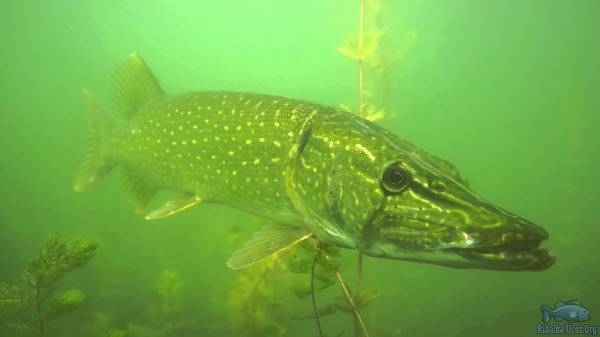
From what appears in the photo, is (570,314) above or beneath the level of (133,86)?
beneath

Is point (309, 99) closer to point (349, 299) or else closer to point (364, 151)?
point (349, 299)

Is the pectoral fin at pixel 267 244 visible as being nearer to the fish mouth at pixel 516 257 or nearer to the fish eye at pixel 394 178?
the fish eye at pixel 394 178

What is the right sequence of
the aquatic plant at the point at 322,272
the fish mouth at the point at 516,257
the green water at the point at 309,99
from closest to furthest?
the fish mouth at the point at 516,257 → the aquatic plant at the point at 322,272 → the green water at the point at 309,99

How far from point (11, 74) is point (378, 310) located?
215 feet

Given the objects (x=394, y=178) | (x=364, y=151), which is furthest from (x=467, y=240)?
(x=364, y=151)

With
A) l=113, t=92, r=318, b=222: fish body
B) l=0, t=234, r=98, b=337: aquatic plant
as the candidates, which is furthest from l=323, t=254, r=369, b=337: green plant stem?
l=0, t=234, r=98, b=337: aquatic plant

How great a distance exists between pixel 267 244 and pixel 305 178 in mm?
506

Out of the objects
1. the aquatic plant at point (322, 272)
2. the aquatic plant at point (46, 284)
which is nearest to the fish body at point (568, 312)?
the aquatic plant at point (322, 272)

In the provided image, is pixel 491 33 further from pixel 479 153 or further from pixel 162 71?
pixel 162 71

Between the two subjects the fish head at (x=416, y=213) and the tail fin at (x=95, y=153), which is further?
the tail fin at (x=95, y=153)

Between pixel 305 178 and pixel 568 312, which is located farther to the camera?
pixel 568 312

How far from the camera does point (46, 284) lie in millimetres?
2484

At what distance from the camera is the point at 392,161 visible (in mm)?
2020

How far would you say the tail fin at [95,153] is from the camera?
437 cm
